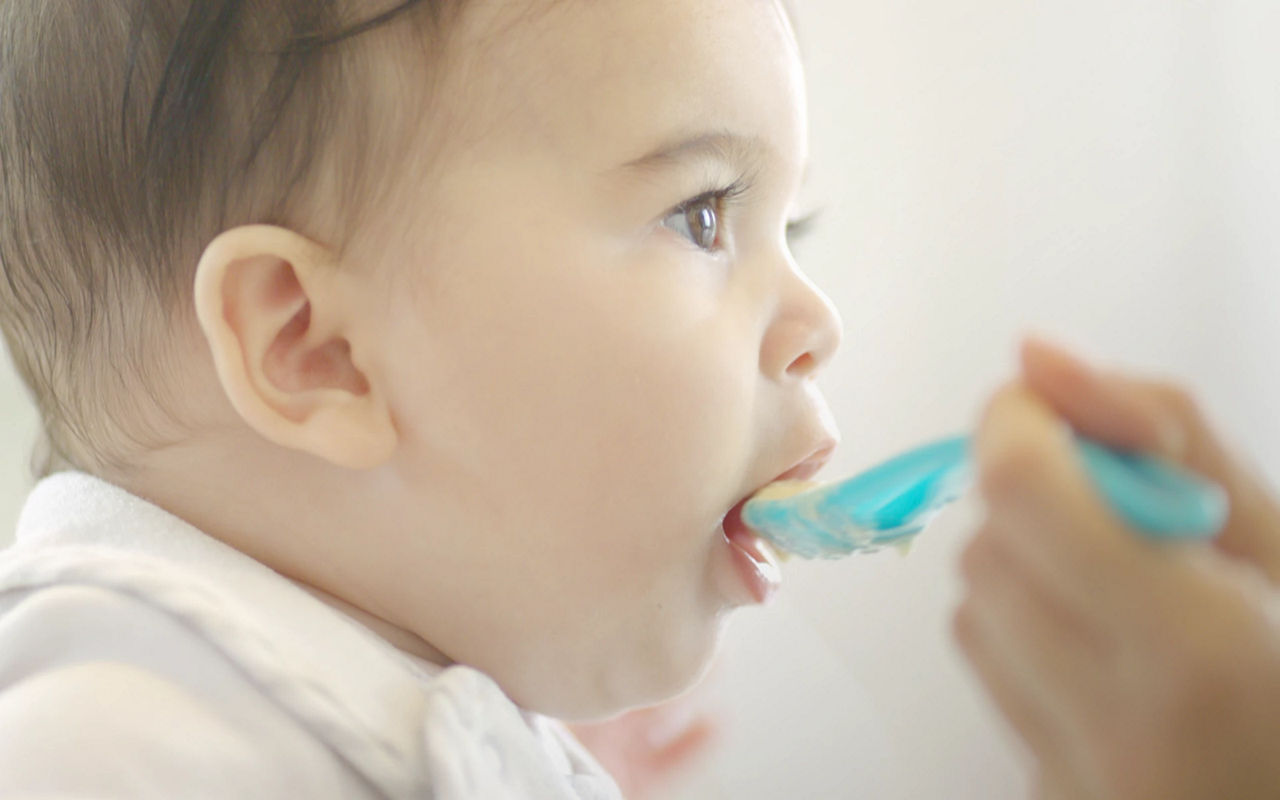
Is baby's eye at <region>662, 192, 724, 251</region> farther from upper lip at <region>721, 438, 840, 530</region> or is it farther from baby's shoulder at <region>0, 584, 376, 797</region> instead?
baby's shoulder at <region>0, 584, 376, 797</region>

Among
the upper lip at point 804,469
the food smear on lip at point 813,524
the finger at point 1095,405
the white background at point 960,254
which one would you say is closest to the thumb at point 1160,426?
the finger at point 1095,405

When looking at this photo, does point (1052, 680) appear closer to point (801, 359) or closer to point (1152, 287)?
point (801, 359)

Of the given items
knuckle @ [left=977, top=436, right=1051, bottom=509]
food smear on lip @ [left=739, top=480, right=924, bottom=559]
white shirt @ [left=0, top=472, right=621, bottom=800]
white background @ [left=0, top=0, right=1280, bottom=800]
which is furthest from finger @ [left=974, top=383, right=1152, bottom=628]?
white background @ [left=0, top=0, right=1280, bottom=800]

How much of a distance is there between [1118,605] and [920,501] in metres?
0.18

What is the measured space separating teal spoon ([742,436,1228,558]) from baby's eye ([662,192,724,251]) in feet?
0.43

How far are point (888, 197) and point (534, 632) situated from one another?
635 mm

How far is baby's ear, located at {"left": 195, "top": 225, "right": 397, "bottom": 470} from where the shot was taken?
1.74ft

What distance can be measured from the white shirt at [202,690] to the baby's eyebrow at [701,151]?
0.84ft

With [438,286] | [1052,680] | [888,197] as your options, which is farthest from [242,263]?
[888,197]

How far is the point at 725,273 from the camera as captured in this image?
0.59 metres

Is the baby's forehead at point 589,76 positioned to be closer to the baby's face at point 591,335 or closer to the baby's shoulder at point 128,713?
the baby's face at point 591,335

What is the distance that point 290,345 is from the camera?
56 cm

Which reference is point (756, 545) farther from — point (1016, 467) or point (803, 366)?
point (1016, 467)

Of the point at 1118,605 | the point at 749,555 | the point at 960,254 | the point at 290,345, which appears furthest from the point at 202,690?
the point at 960,254
